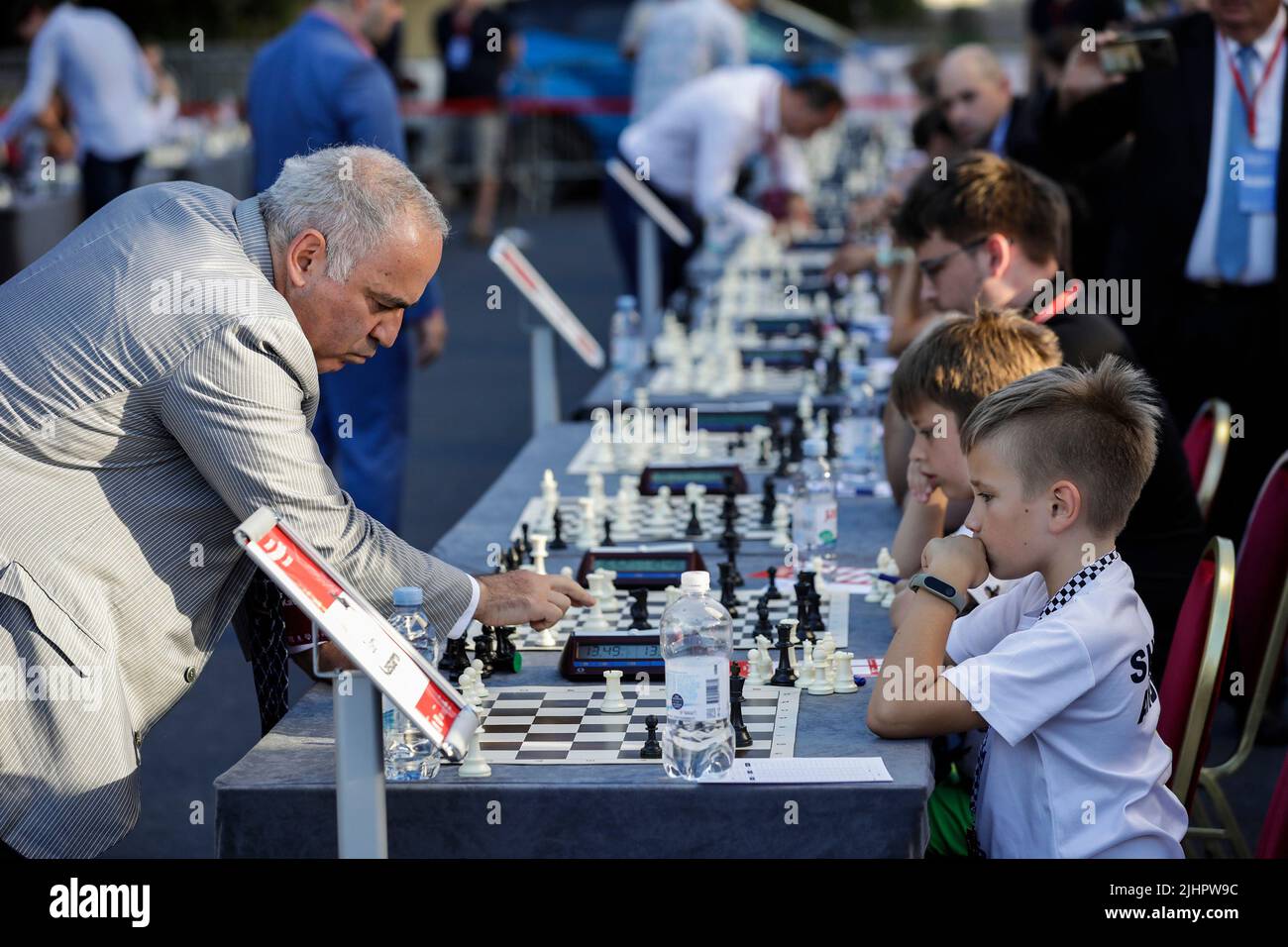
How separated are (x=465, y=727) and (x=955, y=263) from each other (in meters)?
2.34

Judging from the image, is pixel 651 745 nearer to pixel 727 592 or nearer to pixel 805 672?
pixel 805 672

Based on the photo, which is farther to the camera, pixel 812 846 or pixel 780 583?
pixel 780 583

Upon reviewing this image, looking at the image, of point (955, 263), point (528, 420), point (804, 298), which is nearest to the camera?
point (955, 263)

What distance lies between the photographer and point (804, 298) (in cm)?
730

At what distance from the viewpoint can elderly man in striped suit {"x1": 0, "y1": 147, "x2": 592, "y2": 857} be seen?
8.04 ft

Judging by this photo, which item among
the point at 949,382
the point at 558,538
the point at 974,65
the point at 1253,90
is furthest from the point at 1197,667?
the point at 974,65

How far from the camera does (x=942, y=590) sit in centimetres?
267

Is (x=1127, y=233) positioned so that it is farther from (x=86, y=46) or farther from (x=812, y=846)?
(x=86, y=46)

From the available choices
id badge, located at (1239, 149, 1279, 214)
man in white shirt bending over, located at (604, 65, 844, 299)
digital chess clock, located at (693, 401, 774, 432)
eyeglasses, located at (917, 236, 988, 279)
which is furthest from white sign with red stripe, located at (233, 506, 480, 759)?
man in white shirt bending over, located at (604, 65, 844, 299)

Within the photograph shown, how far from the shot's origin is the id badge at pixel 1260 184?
5250 mm

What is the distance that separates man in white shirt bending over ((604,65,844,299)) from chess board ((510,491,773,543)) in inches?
162

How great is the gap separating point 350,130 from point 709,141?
9.92 feet

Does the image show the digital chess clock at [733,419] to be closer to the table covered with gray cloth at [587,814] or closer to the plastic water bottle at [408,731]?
the plastic water bottle at [408,731]
